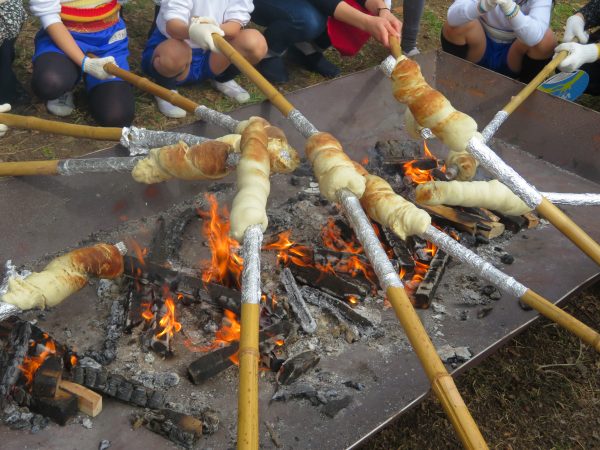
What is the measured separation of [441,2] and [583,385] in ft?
19.6

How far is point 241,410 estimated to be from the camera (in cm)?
184

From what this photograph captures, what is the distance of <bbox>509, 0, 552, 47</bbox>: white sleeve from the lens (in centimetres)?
481

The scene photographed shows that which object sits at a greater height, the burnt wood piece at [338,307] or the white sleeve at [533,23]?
the white sleeve at [533,23]

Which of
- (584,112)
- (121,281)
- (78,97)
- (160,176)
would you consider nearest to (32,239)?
(121,281)

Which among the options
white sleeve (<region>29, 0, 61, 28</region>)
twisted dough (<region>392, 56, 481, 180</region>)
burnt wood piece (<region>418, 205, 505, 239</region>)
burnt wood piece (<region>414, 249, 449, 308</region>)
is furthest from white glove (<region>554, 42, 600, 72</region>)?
white sleeve (<region>29, 0, 61, 28</region>)

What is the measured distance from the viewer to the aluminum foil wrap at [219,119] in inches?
127

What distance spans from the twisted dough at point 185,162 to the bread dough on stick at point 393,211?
692mm

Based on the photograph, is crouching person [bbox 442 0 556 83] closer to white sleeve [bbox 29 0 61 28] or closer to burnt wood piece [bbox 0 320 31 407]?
white sleeve [bbox 29 0 61 28]

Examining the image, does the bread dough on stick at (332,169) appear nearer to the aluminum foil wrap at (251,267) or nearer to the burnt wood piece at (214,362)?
the aluminum foil wrap at (251,267)

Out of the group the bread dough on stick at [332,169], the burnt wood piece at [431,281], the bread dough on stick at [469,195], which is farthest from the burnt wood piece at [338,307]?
the bread dough on stick at [469,195]

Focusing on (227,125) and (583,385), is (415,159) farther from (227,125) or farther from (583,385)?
(583,385)

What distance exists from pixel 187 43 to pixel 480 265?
3.04m

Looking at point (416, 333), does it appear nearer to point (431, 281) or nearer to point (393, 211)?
point (393, 211)

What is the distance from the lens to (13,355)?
241cm
